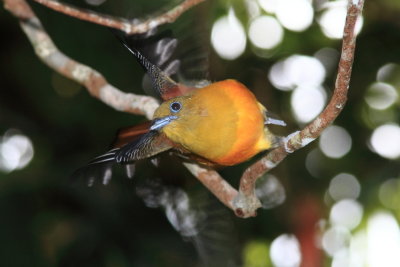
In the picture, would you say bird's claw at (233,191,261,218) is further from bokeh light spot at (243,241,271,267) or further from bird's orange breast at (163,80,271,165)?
bokeh light spot at (243,241,271,267)

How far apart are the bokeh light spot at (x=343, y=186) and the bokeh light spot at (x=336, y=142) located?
0.17m

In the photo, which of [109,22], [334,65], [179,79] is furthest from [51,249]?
[334,65]

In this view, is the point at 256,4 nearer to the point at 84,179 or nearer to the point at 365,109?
the point at 365,109

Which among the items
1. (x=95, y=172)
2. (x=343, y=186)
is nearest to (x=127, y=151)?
(x=95, y=172)

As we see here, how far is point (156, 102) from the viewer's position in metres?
2.81

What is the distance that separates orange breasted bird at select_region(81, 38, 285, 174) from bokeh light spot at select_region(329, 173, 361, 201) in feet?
6.63

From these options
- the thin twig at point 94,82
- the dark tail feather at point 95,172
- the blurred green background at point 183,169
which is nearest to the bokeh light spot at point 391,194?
the blurred green background at point 183,169

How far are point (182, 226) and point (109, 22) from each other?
1220mm

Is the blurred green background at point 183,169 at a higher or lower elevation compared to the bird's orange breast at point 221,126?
lower

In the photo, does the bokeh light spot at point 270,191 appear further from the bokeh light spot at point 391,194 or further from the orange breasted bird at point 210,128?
the orange breasted bird at point 210,128

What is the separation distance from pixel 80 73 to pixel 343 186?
2164 millimetres

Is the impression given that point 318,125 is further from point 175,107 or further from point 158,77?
point 158,77

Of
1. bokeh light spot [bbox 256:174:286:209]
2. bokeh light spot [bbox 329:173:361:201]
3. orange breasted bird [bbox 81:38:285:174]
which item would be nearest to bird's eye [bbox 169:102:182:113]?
orange breasted bird [bbox 81:38:285:174]

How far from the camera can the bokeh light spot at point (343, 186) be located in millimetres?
4215
